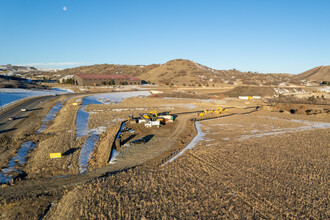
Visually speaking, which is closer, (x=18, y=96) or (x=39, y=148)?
Answer: (x=39, y=148)

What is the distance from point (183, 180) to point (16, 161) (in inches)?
693

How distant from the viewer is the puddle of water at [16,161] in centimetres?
1775

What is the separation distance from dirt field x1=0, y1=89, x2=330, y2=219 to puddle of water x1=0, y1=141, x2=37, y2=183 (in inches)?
44.3

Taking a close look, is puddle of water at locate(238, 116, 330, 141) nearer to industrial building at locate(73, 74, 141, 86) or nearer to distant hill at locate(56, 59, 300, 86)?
distant hill at locate(56, 59, 300, 86)

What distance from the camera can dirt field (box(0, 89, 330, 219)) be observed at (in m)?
13.1

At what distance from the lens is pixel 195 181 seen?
16438mm

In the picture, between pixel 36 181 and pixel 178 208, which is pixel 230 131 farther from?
pixel 36 181

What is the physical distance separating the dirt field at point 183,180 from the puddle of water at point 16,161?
44.3 inches

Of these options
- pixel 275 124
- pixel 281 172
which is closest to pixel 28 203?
pixel 281 172

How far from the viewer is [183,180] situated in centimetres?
1658

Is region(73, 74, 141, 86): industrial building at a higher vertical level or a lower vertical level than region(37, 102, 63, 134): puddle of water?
higher

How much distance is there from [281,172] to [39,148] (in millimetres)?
26782

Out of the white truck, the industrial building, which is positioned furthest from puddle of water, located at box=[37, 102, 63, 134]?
the industrial building

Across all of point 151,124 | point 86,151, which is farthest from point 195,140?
point 86,151
